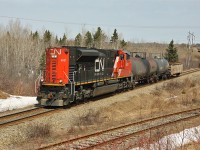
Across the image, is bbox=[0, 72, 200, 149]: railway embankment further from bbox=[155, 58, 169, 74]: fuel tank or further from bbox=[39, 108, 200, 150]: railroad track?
bbox=[155, 58, 169, 74]: fuel tank

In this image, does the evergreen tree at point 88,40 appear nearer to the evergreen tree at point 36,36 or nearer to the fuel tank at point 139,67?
the evergreen tree at point 36,36

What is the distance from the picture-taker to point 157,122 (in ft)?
43.8

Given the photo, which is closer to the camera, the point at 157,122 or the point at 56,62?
the point at 157,122

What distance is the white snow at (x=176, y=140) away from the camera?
28.3ft

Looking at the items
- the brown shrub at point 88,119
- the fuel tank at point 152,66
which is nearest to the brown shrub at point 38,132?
the brown shrub at point 88,119

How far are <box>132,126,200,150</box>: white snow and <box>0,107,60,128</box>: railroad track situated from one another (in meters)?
6.93

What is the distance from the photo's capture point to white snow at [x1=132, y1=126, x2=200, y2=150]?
8.62 m

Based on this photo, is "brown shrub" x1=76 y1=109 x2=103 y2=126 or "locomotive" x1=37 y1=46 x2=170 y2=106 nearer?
"brown shrub" x1=76 y1=109 x2=103 y2=126

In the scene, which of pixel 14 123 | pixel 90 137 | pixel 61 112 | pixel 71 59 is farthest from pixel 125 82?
pixel 90 137

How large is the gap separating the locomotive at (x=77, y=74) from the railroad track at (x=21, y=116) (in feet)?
2.17

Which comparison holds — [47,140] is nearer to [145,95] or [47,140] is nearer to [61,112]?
[61,112]

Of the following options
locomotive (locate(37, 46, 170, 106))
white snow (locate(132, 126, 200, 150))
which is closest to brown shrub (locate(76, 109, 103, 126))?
locomotive (locate(37, 46, 170, 106))

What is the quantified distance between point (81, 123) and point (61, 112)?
2.63 meters

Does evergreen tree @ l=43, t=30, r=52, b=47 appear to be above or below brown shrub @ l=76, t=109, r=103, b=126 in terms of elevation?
above
